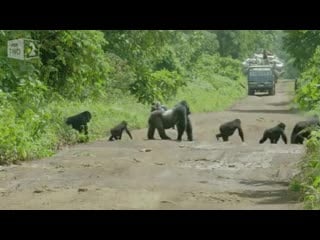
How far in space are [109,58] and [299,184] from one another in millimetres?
A: 20447

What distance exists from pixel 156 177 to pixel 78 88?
11154 millimetres

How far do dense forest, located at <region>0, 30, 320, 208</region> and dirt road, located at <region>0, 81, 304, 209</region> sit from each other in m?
0.66

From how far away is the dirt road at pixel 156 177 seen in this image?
9.67 metres

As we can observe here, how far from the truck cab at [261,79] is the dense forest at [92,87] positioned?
6913 millimetres

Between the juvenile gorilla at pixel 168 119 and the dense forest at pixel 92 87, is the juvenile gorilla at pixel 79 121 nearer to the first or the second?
the dense forest at pixel 92 87

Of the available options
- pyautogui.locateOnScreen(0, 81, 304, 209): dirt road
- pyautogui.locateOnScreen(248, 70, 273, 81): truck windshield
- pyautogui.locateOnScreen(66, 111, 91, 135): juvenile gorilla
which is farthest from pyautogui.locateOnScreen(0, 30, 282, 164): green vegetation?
pyautogui.locateOnScreen(248, 70, 273, 81): truck windshield

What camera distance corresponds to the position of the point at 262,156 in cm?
1552

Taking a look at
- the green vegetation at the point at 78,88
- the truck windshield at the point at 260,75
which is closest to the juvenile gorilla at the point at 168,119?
the green vegetation at the point at 78,88

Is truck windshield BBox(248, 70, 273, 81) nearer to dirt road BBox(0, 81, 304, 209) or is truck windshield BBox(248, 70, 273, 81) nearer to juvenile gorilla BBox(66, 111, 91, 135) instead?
juvenile gorilla BBox(66, 111, 91, 135)

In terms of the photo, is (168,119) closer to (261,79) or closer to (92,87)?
(92,87)
